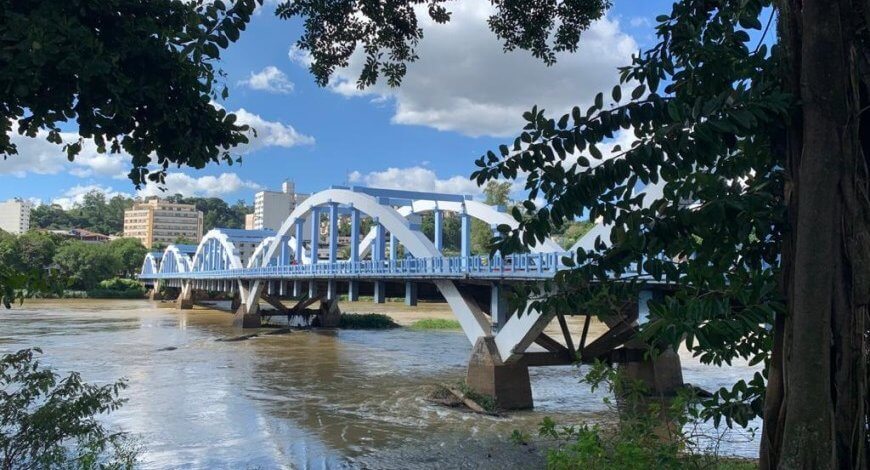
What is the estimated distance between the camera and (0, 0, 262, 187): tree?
13.0ft

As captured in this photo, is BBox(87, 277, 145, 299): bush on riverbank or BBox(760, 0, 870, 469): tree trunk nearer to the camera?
BBox(760, 0, 870, 469): tree trunk

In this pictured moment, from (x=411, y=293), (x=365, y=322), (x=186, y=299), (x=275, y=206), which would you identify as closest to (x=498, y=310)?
(x=411, y=293)

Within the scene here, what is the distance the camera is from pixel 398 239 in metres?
26.2

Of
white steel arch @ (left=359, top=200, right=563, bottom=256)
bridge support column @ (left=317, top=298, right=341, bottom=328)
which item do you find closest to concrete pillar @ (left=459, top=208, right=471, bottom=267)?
white steel arch @ (left=359, top=200, right=563, bottom=256)

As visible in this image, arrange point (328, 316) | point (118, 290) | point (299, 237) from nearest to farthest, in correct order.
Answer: point (328, 316)
point (299, 237)
point (118, 290)

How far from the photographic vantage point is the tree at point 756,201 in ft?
8.23

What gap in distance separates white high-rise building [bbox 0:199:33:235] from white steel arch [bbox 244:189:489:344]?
15352 centimetres

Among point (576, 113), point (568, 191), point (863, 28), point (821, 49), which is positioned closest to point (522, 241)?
point (568, 191)

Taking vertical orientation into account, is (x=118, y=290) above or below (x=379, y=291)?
below

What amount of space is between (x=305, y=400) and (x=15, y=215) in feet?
606

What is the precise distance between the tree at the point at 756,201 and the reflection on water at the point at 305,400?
8.63 meters

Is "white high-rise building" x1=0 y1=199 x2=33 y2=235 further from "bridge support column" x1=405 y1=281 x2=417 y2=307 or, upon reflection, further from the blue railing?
"bridge support column" x1=405 y1=281 x2=417 y2=307

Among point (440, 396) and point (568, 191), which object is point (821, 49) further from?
point (440, 396)

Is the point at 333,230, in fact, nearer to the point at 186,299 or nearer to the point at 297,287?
the point at 297,287
